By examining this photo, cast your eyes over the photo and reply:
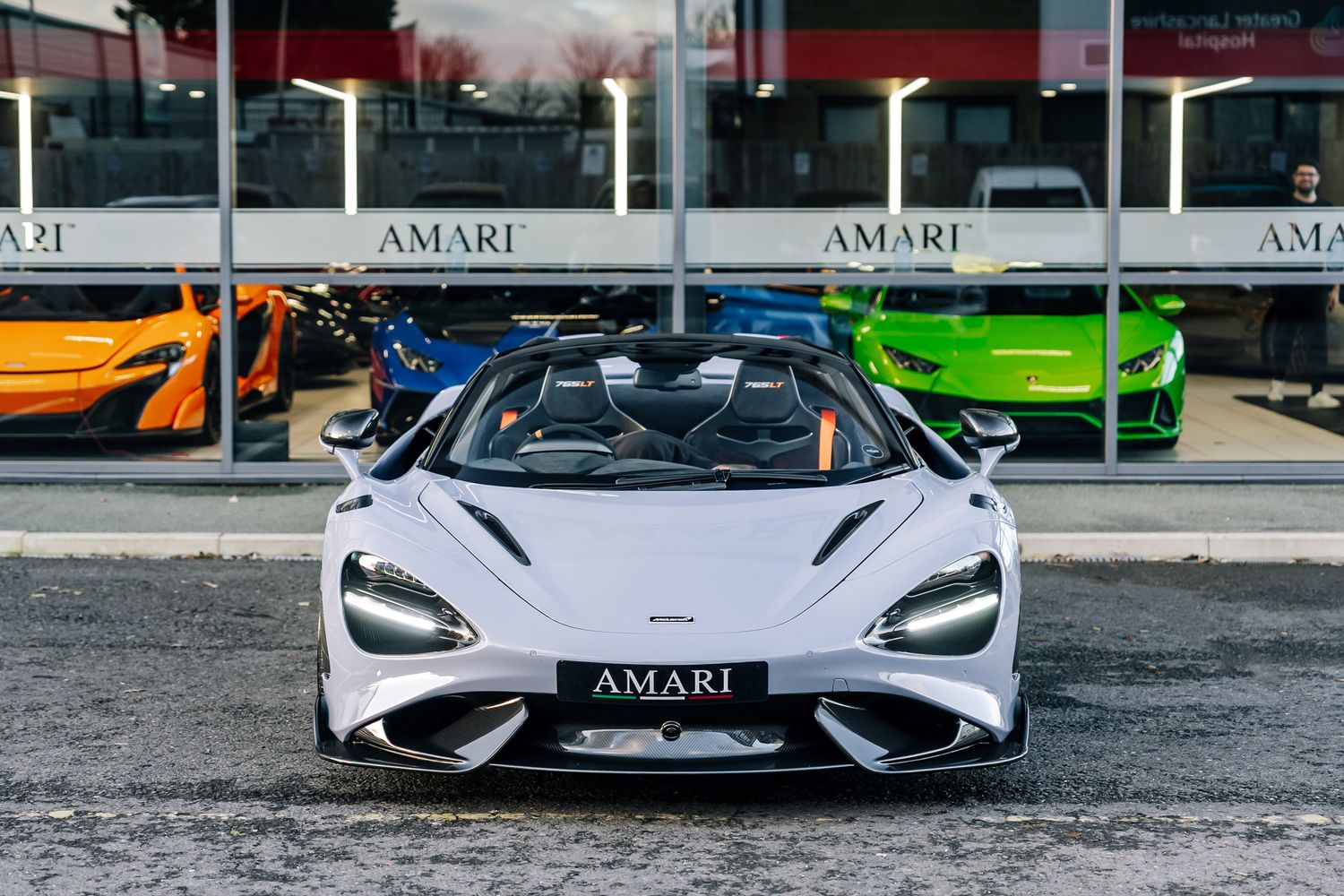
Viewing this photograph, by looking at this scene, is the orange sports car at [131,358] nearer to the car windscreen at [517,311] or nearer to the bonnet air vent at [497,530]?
the car windscreen at [517,311]

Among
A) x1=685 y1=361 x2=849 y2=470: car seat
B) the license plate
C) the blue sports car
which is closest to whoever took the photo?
the license plate

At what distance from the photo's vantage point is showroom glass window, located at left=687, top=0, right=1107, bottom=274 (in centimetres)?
1123

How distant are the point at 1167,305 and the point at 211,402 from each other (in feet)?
21.0

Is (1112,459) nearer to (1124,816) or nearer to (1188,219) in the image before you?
(1188,219)

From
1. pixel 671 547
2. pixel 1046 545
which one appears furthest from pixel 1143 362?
pixel 671 547

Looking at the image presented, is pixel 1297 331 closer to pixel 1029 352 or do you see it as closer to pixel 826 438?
pixel 1029 352

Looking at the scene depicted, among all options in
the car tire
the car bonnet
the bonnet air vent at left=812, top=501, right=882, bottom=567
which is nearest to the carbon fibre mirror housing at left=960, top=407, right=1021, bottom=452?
the car bonnet

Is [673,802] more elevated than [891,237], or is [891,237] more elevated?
[891,237]

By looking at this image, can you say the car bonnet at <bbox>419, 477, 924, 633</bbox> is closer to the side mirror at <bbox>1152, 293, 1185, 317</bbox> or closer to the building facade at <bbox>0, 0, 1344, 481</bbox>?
the building facade at <bbox>0, 0, 1344, 481</bbox>

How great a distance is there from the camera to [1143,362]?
1128 cm

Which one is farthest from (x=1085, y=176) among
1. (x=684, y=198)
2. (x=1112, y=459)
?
(x=684, y=198)

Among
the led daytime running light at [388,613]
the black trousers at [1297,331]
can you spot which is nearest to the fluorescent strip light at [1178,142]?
the black trousers at [1297,331]

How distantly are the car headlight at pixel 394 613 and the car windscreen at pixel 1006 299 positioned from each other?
277 inches

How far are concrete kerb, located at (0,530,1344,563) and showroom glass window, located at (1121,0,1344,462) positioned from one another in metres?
2.45
